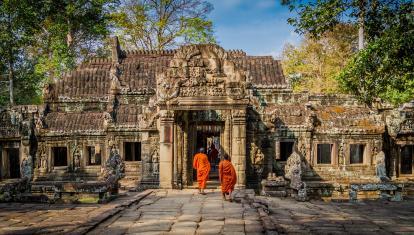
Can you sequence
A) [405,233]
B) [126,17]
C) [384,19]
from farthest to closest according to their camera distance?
1. [126,17]
2. [384,19]
3. [405,233]

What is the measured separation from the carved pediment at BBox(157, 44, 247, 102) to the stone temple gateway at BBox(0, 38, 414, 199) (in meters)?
0.03

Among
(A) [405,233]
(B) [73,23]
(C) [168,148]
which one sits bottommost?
(A) [405,233]

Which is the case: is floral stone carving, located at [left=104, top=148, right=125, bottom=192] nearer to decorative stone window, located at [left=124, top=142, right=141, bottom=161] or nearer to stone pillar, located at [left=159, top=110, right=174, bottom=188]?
stone pillar, located at [left=159, top=110, right=174, bottom=188]

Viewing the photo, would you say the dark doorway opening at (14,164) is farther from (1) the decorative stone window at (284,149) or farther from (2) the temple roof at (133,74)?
(1) the decorative stone window at (284,149)

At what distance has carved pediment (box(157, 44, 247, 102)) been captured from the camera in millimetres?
14484

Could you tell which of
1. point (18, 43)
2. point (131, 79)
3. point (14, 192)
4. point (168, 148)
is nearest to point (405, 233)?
point (168, 148)

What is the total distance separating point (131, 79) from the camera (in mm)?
23938

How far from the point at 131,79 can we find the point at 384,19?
16.3 meters

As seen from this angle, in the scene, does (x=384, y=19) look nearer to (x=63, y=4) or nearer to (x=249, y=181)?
(x=249, y=181)

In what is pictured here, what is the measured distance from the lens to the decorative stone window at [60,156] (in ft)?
70.7

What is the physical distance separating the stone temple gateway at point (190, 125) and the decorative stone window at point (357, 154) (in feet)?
0.17

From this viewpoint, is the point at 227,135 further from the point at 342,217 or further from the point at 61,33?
the point at 61,33

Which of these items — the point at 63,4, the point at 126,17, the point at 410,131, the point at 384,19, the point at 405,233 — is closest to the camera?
the point at 405,233

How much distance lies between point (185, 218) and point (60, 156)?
15.0 m
